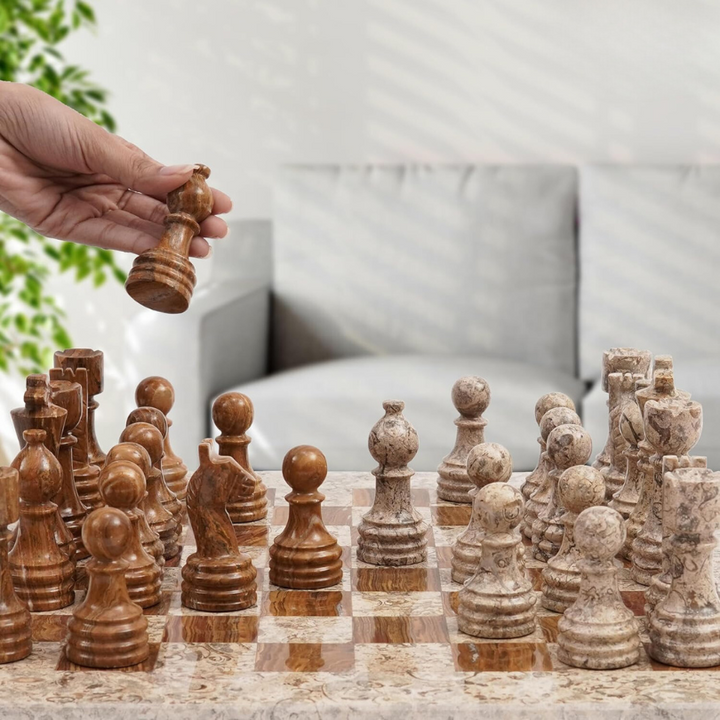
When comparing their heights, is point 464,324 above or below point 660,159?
below

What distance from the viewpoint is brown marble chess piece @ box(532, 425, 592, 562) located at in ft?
4.72

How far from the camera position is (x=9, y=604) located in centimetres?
116

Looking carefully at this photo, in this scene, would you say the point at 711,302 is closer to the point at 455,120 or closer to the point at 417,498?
the point at 455,120

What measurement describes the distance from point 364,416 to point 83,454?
1.42 m

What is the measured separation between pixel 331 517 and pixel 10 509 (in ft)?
2.17

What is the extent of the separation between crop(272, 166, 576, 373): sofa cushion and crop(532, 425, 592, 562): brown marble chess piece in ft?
6.58

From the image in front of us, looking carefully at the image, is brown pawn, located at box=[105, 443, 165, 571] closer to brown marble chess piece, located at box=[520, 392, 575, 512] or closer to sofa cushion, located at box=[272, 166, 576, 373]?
brown marble chess piece, located at box=[520, 392, 575, 512]

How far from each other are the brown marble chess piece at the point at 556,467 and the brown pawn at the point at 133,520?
504mm

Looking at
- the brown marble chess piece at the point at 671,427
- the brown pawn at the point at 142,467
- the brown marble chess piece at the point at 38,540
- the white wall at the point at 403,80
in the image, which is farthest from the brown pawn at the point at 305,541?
the white wall at the point at 403,80

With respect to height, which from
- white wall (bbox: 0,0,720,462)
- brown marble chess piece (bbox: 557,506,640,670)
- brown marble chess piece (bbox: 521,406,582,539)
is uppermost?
white wall (bbox: 0,0,720,462)

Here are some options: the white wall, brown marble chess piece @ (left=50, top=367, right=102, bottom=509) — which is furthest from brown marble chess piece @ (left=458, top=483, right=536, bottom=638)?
the white wall

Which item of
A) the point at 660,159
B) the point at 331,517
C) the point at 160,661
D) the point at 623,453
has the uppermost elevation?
the point at 660,159

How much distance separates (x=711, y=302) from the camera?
3.41 metres

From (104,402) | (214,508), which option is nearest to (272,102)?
(104,402)
